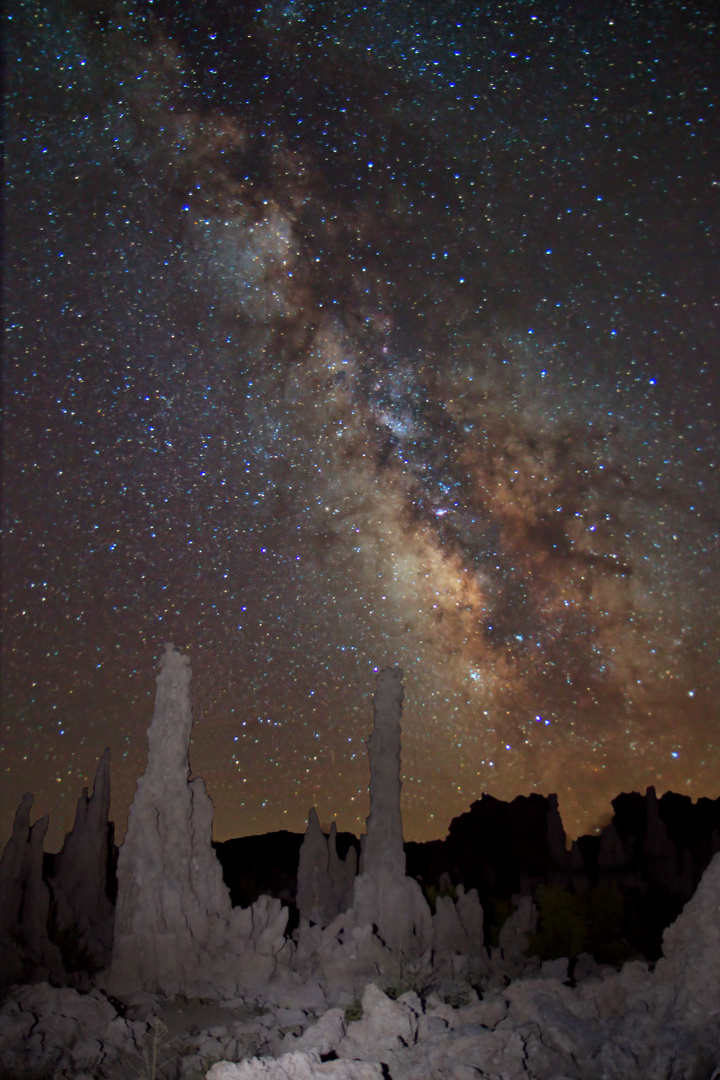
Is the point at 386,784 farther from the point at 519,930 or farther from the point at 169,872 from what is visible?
the point at 169,872

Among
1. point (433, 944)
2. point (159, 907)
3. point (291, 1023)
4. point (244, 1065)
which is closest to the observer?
point (244, 1065)

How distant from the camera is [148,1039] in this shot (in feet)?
40.9

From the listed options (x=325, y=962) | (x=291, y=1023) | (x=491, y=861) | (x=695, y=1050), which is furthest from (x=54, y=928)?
(x=491, y=861)

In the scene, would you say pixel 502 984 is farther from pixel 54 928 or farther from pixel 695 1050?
pixel 54 928

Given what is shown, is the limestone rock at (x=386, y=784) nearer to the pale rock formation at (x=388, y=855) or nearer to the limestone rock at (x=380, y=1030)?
the pale rock formation at (x=388, y=855)

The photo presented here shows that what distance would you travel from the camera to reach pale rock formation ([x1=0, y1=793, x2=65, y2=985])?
16.7 metres

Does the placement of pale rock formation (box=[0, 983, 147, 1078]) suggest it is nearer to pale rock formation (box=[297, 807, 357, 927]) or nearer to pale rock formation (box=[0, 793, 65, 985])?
pale rock formation (box=[0, 793, 65, 985])

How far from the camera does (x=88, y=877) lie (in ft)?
→ 74.1

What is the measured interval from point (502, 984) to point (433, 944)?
292cm

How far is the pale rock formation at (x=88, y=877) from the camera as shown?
2075 centimetres

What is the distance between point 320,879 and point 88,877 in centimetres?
889

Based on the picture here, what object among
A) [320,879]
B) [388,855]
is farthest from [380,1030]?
[320,879]

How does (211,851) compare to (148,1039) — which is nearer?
(148,1039)

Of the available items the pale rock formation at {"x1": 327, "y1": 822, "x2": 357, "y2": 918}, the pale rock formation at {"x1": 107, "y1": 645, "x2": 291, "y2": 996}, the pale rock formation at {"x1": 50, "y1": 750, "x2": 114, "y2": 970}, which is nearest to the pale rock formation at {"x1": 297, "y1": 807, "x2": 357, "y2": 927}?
the pale rock formation at {"x1": 327, "y1": 822, "x2": 357, "y2": 918}
